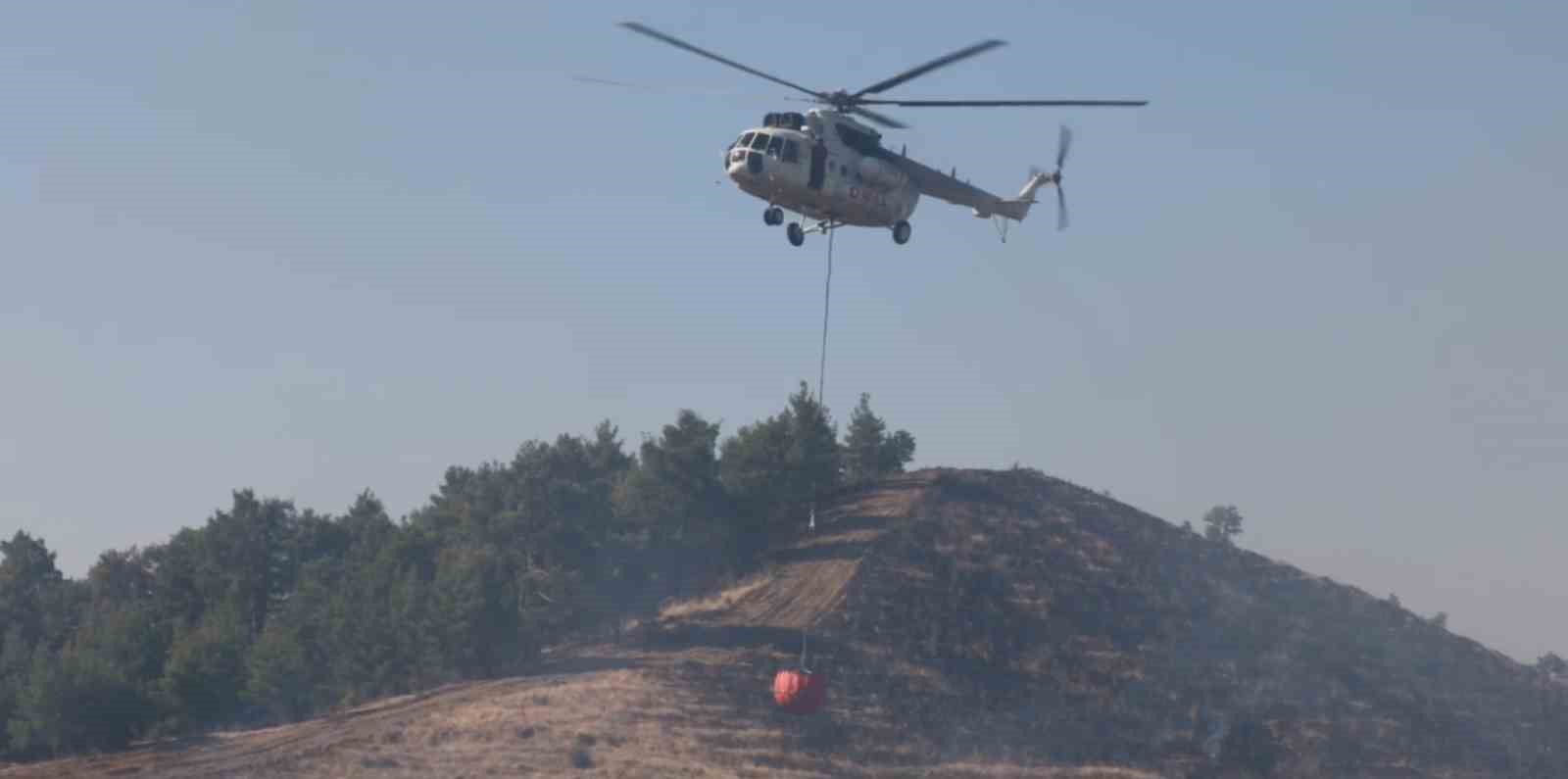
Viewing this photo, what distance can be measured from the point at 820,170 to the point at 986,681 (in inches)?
920

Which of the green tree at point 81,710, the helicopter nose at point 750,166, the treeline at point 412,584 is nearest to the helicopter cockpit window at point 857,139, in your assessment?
the helicopter nose at point 750,166

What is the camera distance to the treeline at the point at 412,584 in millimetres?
65062

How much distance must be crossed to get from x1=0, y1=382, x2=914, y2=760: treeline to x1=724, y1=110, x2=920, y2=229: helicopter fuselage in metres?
21.6

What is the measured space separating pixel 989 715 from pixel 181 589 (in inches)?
1641

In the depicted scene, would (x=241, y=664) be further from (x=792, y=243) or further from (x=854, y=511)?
(x=792, y=243)

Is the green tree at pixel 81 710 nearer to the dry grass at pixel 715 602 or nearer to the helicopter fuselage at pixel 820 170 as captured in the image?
the dry grass at pixel 715 602

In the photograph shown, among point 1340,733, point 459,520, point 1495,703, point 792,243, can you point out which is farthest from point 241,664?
point 1495,703

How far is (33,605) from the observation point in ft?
304

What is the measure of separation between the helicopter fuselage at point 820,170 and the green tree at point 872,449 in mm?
37968

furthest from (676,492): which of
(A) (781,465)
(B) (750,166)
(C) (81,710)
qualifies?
(B) (750,166)

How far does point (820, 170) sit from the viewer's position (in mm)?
47406

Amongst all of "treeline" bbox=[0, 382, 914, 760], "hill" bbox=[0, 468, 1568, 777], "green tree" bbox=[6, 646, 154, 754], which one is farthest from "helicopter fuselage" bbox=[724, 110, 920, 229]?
"green tree" bbox=[6, 646, 154, 754]

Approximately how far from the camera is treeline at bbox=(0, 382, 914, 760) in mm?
65062

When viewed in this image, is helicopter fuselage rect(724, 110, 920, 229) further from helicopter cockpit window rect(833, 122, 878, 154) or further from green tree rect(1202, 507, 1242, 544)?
green tree rect(1202, 507, 1242, 544)
